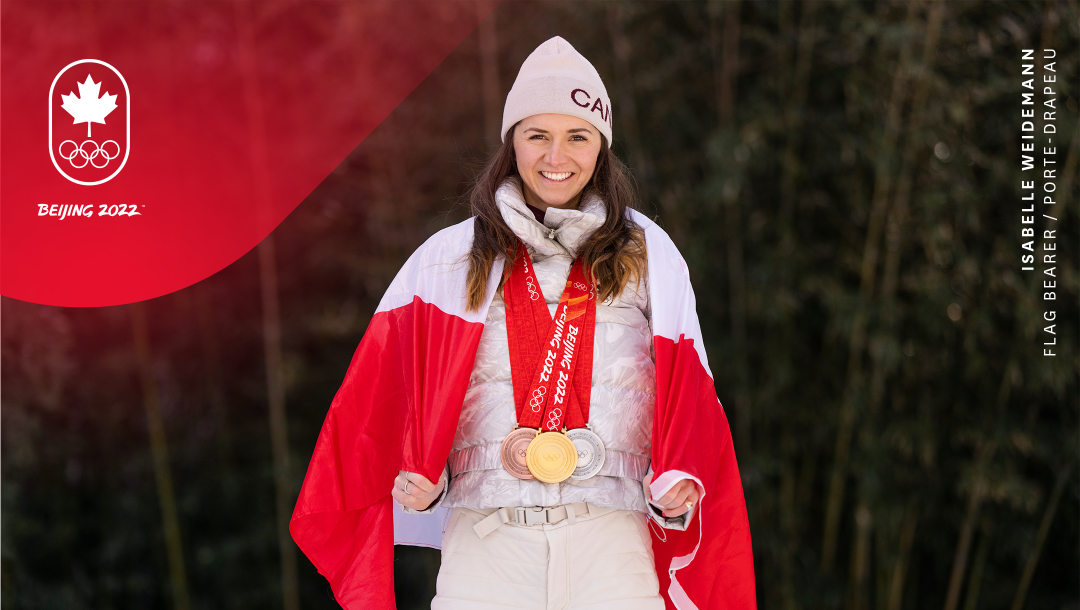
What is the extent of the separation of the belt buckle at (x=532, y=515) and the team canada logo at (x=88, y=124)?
2.00 m

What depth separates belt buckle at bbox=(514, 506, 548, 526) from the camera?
4.68 ft

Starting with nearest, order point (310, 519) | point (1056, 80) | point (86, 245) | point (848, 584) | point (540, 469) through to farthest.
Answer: point (540, 469), point (310, 519), point (86, 245), point (1056, 80), point (848, 584)

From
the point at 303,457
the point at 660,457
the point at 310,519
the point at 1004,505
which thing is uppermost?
the point at 660,457

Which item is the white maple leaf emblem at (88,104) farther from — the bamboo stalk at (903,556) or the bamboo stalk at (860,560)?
the bamboo stalk at (903,556)

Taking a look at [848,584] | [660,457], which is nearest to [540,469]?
[660,457]

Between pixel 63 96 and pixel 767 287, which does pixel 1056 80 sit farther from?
pixel 63 96

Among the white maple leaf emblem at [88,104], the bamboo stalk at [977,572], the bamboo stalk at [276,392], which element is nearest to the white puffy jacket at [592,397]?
the white maple leaf emblem at [88,104]

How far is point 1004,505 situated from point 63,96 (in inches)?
132

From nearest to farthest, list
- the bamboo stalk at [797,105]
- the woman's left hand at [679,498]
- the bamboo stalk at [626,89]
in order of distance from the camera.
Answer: the woman's left hand at [679,498] < the bamboo stalk at [797,105] < the bamboo stalk at [626,89]

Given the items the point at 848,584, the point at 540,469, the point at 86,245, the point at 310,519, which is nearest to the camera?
the point at 540,469

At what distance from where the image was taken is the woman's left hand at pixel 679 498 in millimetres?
1374

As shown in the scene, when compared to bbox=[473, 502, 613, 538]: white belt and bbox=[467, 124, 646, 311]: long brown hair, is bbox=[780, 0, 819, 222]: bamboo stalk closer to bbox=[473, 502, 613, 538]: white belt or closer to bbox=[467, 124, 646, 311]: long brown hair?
bbox=[467, 124, 646, 311]: long brown hair

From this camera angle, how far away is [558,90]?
154 centimetres

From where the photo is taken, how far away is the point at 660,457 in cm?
141
